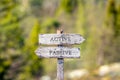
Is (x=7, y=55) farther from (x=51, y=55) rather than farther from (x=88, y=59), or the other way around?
(x=51, y=55)

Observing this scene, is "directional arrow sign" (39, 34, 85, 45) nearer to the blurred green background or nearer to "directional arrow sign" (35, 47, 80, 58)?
"directional arrow sign" (35, 47, 80, 58)

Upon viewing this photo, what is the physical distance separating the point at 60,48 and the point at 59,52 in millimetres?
77

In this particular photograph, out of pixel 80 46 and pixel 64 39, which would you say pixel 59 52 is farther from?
pixel 80 46

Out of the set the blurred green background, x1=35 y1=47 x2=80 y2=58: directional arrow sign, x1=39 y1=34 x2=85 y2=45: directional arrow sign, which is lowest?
the blurred green background

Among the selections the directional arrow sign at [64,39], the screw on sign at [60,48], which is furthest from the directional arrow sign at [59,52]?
the directional arrow sign at [64,39]

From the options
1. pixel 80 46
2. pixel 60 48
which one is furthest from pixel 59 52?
pixel 80 46

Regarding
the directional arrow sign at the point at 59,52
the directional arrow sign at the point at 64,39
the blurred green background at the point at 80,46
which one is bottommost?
the blurred green background at the point at 80,46

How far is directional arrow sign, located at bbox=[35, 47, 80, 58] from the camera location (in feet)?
25.6

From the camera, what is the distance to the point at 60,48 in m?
7.88

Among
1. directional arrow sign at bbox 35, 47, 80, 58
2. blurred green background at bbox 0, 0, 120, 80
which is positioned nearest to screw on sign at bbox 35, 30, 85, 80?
directional arrow sign at bbox 35, 47, 80, 58

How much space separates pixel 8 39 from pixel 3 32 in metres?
0.67

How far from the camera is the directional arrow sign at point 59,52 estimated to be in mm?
7809

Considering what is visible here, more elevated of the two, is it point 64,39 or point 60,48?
point 64,39

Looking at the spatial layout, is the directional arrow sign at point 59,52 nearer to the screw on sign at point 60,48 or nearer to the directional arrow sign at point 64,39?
the screw on sign at point 60,48
